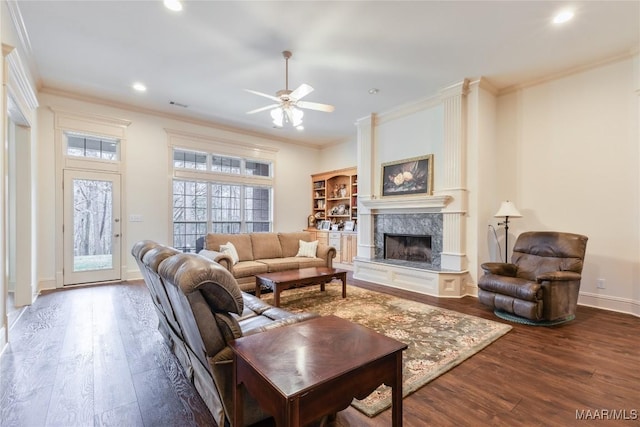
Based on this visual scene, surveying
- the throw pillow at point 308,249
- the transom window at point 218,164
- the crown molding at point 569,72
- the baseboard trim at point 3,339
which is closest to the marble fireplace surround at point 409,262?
the throw pillow at point 308,249

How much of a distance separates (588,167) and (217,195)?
6.49 m

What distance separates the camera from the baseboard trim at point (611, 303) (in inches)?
146

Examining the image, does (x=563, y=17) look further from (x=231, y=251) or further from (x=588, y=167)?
(x=231, y=251)

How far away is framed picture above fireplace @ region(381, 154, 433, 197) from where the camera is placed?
5148 millimetres

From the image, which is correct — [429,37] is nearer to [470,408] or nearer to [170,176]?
[470,408]

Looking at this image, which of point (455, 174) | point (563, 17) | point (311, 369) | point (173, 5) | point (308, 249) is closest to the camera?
point (311, 369)

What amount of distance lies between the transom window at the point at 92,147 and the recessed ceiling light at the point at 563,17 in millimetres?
6595

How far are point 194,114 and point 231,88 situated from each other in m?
1.63

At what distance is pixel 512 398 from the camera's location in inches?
77.9

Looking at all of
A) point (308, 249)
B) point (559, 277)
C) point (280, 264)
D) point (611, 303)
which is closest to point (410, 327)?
point (559, 277)

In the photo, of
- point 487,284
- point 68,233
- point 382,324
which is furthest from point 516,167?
point 68,233

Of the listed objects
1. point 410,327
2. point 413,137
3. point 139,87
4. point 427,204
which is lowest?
point 410,327

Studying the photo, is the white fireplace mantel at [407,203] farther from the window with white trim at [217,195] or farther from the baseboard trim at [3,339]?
the baseboard trim at [3,339]

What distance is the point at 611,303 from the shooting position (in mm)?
3867
